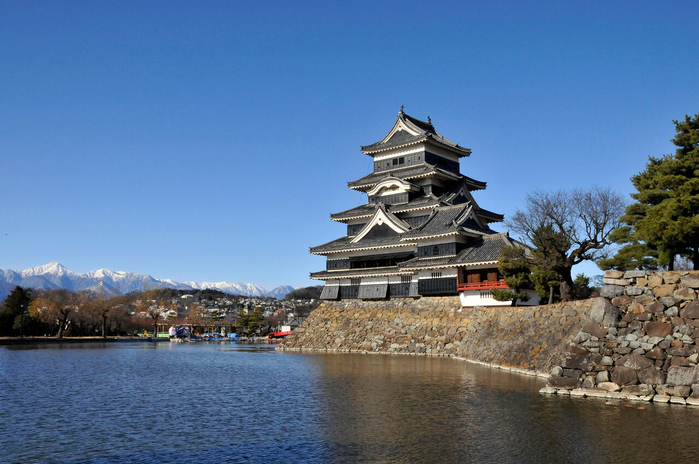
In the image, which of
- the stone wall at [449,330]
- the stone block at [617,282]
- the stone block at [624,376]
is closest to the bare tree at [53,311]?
the stone wall at [449,330]

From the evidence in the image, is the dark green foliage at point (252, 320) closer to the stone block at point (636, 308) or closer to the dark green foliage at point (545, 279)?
the dark green foliage at point (545, 279)

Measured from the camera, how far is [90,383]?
2241 centimetres

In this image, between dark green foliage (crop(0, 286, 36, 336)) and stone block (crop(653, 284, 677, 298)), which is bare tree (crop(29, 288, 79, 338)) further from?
stone block (crop(653, 284, 677, 298))

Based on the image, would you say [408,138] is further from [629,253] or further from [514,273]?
[629,253]

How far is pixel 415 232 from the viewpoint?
138ft

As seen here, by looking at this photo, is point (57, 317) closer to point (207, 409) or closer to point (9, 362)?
point (9, 362)

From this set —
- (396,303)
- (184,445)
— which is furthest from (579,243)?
(184,445)

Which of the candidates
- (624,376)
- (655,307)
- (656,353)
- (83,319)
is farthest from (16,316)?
(656,353)

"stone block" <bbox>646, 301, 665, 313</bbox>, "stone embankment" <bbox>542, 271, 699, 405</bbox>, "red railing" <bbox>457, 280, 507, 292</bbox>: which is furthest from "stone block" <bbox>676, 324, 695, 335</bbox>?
"red railing" <bbox>457, 280, 507, 292</bbox>

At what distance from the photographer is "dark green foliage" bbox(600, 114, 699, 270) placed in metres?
20.9

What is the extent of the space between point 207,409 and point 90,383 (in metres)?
9.04

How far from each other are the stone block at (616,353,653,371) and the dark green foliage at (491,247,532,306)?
14.5m

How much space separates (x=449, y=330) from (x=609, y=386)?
21.1m

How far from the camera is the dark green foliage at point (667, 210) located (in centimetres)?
2092
